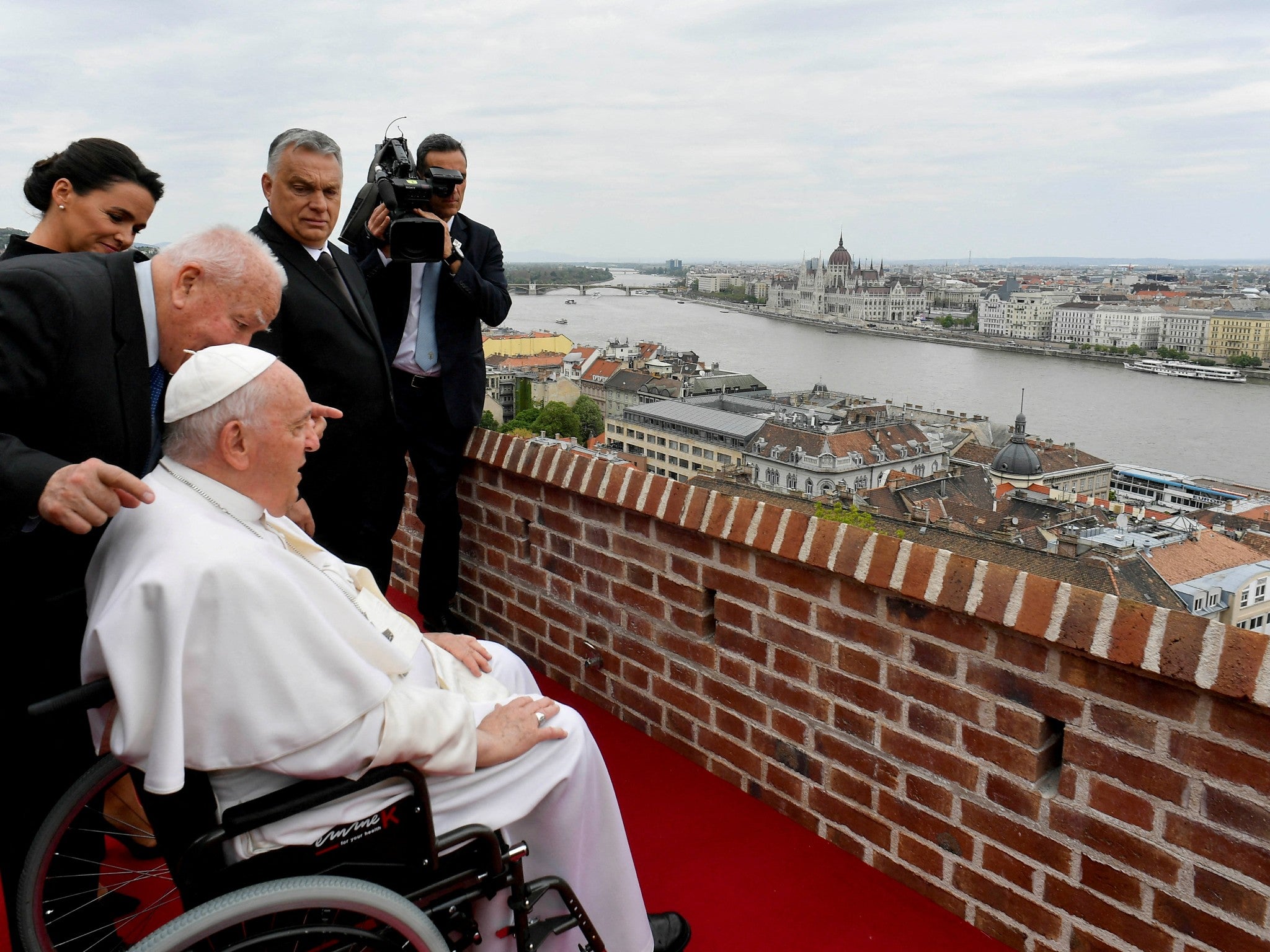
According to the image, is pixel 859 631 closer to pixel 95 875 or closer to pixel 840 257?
pixel 95 875

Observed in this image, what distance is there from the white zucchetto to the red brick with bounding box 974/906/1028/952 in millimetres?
1381

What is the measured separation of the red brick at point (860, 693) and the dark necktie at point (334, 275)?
47.2 inches

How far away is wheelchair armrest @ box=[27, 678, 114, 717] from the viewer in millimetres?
1077

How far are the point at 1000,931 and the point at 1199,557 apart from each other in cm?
2619

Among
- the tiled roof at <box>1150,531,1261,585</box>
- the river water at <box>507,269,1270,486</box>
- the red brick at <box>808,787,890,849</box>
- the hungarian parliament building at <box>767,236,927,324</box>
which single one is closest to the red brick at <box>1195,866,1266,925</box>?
the red brick at <box>808,787,890,849</box>

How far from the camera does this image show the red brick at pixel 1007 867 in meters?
1.50

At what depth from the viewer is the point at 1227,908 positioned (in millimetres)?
1261

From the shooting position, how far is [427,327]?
235cm

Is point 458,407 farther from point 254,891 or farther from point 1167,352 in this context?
point 1167,352

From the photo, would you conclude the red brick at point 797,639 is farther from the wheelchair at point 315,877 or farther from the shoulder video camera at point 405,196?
the shoulder video camera at point 405,196

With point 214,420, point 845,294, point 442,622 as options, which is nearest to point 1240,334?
point 845,294

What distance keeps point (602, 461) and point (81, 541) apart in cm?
106

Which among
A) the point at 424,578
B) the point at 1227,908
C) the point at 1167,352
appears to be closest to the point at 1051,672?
the point at 1227,908

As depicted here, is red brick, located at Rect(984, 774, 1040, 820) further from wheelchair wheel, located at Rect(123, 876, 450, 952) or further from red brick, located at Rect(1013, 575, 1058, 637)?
wheelchair wheel, located at Rect(123, 876, 450, 952)
